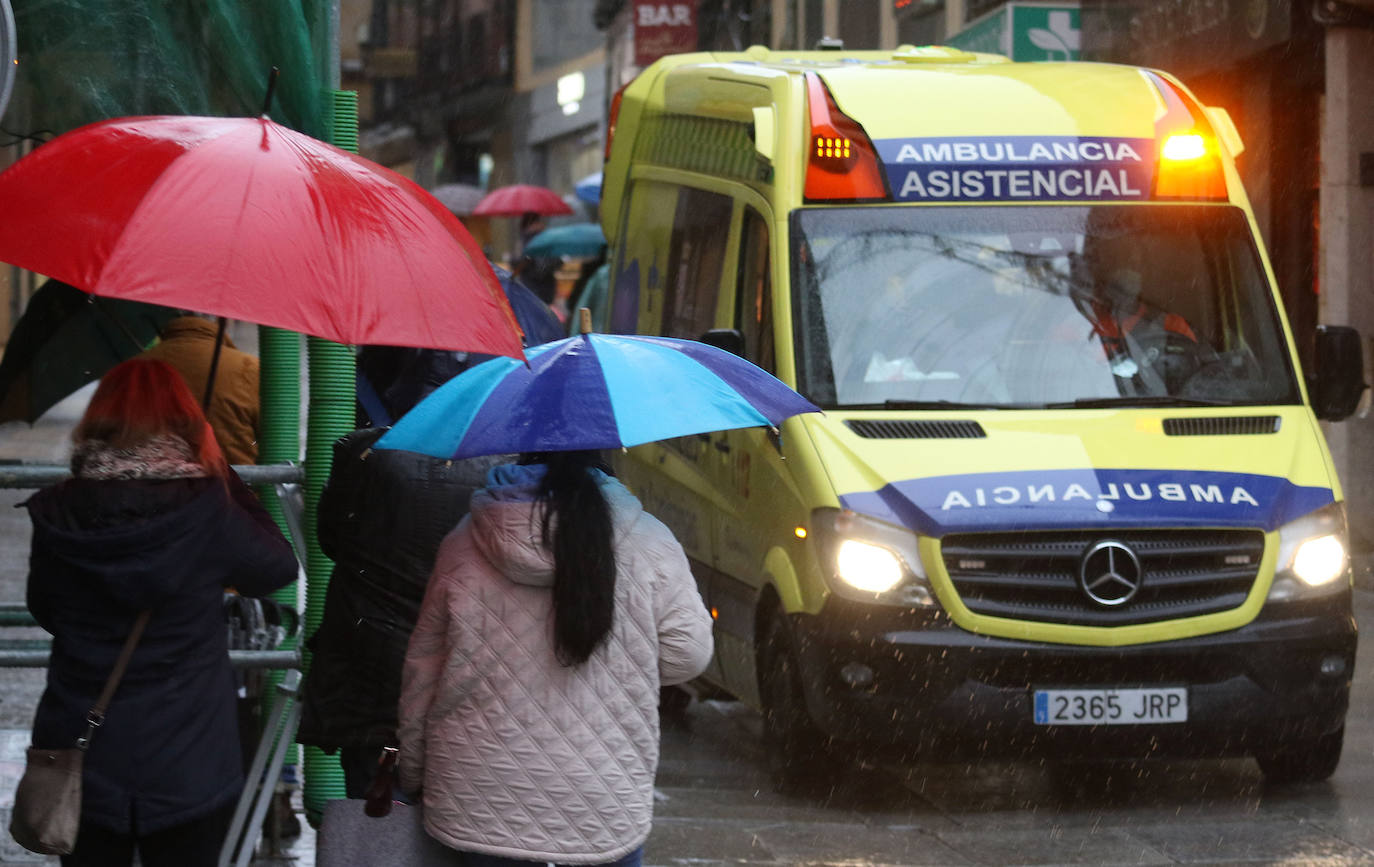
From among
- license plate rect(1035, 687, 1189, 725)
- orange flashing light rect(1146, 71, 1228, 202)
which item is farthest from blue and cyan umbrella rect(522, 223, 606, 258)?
license plate rect(1035, 687, 1189, 725)

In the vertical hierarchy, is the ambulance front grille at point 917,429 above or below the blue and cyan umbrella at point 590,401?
below

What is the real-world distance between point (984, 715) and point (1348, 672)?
1.34 metres

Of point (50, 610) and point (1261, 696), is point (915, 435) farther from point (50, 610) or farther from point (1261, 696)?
point (50, 610)

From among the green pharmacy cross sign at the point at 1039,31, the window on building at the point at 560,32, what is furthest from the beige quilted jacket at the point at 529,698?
the window on building at the point at 560,32

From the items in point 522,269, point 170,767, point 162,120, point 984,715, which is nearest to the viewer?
point 170,767

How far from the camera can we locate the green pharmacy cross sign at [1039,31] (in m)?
18.5

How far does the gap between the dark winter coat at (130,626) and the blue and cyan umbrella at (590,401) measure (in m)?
0.45

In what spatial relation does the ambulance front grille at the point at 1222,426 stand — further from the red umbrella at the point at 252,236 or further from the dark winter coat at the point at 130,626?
the dark winter coat at the point at 130,626

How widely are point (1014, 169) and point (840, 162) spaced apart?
2.16 ft

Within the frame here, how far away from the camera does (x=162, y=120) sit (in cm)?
460

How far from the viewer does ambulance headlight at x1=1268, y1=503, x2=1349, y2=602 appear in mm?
7363

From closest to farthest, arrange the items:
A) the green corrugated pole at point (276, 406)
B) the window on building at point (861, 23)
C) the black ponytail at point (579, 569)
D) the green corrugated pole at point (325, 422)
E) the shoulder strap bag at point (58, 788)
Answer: the black ponytail at point (579, 569), the shoulder strap bag at point (58, 788), the green corrugated pole at point (325, 422), the green corrugated pole at point (276, 406), the window on building at point (861, 23)

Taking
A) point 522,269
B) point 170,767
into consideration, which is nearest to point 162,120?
point 170,767

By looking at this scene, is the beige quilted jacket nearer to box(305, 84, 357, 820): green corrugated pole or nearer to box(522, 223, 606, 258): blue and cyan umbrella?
box(305, 84, 357, 820): green corrugated pole
